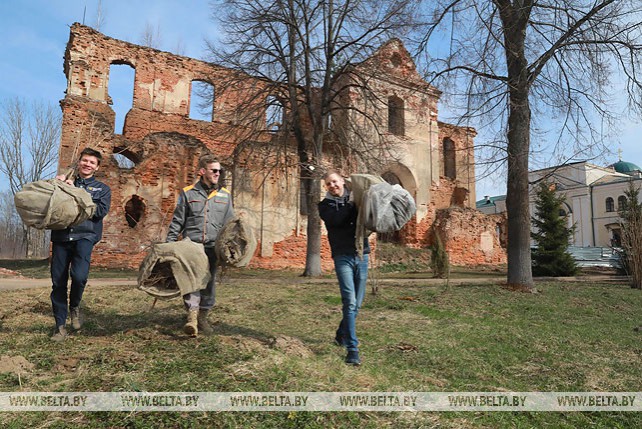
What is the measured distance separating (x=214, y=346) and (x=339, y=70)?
11419 millimetres

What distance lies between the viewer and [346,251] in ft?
12.9

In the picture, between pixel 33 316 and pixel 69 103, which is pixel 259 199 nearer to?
pixel 69 103

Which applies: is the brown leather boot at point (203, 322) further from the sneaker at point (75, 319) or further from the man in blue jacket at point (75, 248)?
the sneaker at point (75, 319)

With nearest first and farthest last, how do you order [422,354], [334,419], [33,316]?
[334,419]
[422,354]
[33,316]

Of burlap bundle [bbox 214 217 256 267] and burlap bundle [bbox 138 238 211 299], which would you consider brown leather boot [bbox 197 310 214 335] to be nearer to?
burlap bundle [bbox 138 238 211 299]

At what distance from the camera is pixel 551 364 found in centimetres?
459

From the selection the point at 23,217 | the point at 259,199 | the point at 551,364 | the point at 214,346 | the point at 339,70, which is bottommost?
the point at 551,364

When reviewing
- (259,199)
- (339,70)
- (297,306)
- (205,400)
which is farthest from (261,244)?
(205,400)

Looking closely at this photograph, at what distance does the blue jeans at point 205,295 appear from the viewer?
13.3 ft

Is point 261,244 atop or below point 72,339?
atop

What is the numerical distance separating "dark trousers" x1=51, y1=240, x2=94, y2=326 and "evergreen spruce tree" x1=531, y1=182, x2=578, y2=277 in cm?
1535

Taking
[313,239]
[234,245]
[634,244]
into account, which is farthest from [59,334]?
[634,244]

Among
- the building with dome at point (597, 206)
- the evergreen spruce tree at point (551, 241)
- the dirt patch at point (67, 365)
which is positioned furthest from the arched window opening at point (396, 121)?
the building with dome at point (597, 206)

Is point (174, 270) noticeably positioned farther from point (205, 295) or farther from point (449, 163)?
point (449, 163)
